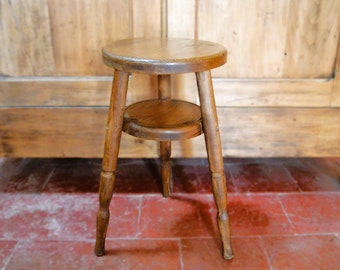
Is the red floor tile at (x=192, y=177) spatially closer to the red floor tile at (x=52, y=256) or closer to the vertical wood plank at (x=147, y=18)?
the red floor tile at (x=52, y=256)

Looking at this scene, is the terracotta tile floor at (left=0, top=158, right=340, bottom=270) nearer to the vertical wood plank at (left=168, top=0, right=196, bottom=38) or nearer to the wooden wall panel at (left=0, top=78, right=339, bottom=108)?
the wooden wall panel at (left=0, top=78, right=339, bottom=108)

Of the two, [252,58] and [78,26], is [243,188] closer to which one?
[252,58]

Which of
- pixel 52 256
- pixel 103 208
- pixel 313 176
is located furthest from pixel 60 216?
pixel 313 176

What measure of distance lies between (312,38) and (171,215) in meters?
0.90

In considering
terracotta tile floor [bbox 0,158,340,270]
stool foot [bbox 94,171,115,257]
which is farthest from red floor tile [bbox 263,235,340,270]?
stool foot [bbox 94,171,115,257]

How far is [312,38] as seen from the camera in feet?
4.60

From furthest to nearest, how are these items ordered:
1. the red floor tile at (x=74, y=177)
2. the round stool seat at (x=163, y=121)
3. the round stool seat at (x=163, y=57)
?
the red floor tile at (x=74, y=177), the round stool seat at (x=163, y=121), the round stool seat at (x=163, y=57)

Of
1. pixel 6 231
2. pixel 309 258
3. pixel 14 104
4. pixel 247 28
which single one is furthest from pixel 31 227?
pixel 247 28

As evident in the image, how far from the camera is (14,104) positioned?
1.46 metres

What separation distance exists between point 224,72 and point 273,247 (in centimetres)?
69

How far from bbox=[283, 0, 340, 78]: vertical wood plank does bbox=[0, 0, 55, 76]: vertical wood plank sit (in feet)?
3.12

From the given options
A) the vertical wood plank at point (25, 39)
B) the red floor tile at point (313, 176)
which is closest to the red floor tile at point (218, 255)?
the red floor tile at point (313, 176)

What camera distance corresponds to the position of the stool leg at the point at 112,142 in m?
1.02

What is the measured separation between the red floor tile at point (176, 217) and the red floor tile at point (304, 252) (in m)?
0.23
